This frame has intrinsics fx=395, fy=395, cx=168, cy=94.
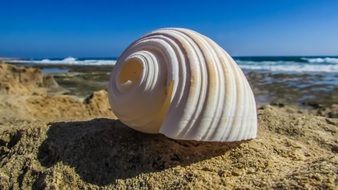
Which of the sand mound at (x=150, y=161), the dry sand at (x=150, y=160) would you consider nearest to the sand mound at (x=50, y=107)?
the dry sand at (x=150, y=160)

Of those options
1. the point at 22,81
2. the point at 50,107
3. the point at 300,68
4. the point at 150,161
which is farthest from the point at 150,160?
the point at 300,68

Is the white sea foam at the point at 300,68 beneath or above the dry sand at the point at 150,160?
beneath

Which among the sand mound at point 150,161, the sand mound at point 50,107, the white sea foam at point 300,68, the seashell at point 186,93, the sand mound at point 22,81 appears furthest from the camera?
the white sea foam at point 300,68

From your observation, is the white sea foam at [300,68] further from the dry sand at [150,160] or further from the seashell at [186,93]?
the seashell at [186,93]

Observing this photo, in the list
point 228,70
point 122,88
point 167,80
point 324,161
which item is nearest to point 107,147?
point 122,88

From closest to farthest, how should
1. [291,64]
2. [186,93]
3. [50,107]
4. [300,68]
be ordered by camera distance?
1. [186,93]
2. [50,107]
3. [300,68]
4. [291,64]

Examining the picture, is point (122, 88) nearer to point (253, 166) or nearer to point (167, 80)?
point (167, 80)

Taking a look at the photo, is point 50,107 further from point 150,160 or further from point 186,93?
point 186,93

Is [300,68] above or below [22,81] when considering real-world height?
below

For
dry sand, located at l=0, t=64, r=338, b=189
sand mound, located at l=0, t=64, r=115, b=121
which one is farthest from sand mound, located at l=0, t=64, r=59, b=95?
dry sand, located at l=0, t=64, r=338, b=189
